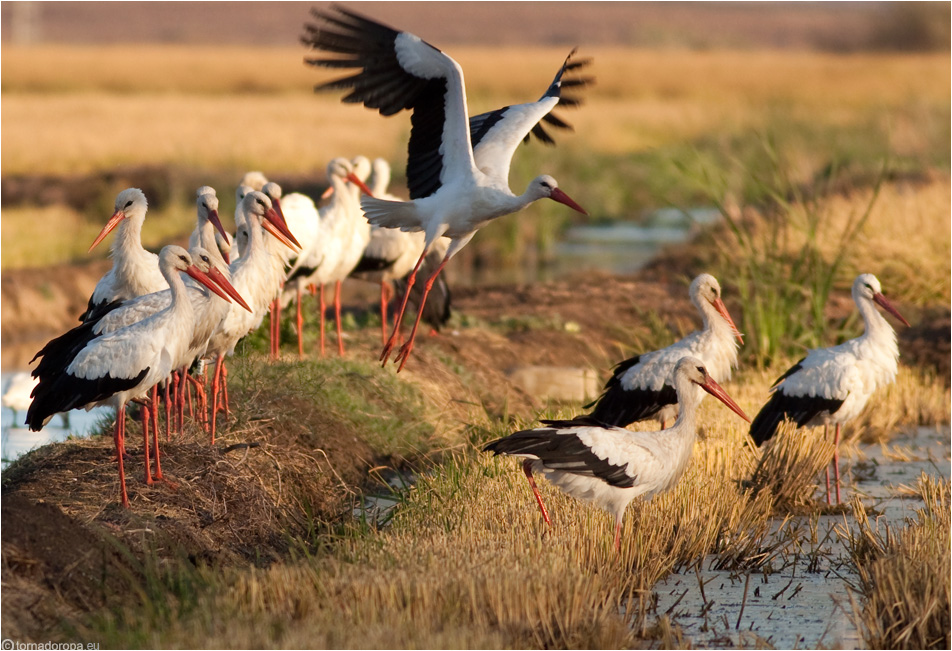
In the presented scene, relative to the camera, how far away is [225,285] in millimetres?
6949

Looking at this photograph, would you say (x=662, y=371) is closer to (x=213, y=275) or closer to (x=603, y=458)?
(x=603, y=458)

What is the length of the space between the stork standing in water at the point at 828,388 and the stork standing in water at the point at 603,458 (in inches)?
67.1

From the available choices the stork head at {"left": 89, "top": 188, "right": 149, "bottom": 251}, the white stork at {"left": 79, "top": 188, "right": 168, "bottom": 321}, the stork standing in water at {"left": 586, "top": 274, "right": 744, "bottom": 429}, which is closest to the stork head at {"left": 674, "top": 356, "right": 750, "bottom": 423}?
the stork standing in water at {"left": 586, "top": 274, "right": 744, "bottom": 429}

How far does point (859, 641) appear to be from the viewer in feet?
17.7

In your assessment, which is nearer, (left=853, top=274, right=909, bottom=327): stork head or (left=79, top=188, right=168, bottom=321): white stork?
(left=79, top=188, right=168, bottom=321): white stork

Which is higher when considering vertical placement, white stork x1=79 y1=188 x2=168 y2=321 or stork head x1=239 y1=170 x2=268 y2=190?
stork head x1=239 y1=170 x2=268 y2=190

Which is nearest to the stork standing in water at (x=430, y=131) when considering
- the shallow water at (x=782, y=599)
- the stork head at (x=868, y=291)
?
the shallow water at (x=782, y=599)

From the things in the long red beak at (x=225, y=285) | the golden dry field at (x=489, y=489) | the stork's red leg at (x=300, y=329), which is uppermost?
the long red beak at (x=225, y=285)

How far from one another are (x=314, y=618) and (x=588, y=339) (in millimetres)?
7318

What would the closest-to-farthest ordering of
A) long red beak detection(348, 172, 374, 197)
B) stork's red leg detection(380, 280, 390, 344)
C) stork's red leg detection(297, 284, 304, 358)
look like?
stork's red leg detection(297, 284, 304, 358) → stork's red leg detection(380, 280, 390, 344) → long red beak detection(348, 172, 374, 197)

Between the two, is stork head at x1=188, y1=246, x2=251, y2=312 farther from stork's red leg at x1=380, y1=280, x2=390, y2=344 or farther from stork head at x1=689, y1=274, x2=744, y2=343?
stork's red leg at x1=380, y1=280, x2=390, y2=344

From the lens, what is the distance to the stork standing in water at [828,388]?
792 cm

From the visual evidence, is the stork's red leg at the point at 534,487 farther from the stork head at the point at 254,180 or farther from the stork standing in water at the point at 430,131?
the stork head at the point at 254,180

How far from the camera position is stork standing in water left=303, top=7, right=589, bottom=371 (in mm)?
7461
